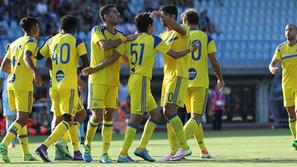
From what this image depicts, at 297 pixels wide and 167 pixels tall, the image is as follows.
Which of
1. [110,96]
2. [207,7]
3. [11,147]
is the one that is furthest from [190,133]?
[207,7]

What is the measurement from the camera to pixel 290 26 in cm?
1612

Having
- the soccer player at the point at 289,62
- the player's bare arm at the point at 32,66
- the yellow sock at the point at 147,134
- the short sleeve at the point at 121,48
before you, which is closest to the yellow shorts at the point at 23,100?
the player's bare arm at the point at 32,66

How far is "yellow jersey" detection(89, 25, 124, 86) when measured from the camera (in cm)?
1320

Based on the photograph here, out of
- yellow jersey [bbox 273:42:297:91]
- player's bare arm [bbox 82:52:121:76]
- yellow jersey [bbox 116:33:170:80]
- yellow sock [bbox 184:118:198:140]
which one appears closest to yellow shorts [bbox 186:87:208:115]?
yellow sock [bbox 184:118:198:140]

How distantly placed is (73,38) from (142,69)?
4.43 ft

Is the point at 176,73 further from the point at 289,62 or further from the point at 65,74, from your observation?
the point at 289,62

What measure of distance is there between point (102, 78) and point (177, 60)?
1.23m

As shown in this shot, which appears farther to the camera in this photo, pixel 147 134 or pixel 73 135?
pixel 73 135

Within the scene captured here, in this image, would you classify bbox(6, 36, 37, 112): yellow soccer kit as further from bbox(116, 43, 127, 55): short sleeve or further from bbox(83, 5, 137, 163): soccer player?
bbox(116, 43, 127, 55): short sleeve

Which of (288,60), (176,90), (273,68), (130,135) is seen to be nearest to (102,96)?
(130,135)

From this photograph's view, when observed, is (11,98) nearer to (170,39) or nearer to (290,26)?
(170,39)

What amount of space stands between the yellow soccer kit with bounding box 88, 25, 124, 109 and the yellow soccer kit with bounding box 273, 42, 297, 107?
Result: 427 centimetres

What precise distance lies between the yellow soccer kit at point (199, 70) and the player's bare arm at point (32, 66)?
2471 millimetres

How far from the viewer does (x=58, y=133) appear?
526 inches
